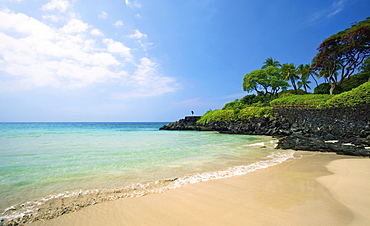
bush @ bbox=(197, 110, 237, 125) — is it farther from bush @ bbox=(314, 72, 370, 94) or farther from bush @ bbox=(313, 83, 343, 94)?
bush @ bbox=(313, 83, 343, 94)

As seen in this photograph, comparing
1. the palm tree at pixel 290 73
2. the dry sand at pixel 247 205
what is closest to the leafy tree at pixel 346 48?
the palm tree at pixel 290 73

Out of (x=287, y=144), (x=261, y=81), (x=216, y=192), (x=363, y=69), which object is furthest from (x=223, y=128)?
(x=216, y=192)

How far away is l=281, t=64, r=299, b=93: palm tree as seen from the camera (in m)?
34.5

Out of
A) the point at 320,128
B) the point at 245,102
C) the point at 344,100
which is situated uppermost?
the point at 245,102

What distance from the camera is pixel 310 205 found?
9.79 feet

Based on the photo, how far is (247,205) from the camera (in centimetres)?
306

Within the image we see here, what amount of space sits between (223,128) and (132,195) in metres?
27.7

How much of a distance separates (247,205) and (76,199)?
11.7 feet

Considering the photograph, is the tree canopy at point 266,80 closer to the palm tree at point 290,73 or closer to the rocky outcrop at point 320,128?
the palm tree at point 290,73

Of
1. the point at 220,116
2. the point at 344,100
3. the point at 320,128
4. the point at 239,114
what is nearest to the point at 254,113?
the point at 239,114

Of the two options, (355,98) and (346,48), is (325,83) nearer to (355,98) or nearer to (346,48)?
(346,48)

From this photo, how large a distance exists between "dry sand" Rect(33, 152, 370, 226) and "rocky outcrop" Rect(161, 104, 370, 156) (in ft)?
18.3

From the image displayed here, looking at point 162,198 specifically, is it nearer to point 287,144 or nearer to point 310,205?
point 310,205

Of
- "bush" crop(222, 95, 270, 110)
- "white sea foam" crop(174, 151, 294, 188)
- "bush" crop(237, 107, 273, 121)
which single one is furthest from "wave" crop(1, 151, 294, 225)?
"bush" crop(222, 95, 270, 110)
